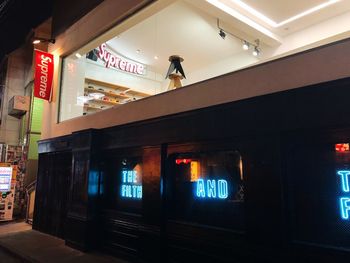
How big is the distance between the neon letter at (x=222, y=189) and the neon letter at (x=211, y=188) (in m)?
0.10

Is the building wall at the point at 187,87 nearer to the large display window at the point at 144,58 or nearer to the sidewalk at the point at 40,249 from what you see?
the large display window at the point at 144,58

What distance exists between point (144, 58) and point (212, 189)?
5698mm

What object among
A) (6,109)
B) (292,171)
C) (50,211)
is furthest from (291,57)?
(6,109)

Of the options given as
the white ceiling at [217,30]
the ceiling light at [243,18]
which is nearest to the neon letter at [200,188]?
the white ceiling at [217,30]

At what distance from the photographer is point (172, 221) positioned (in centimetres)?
475

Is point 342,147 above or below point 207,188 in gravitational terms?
above

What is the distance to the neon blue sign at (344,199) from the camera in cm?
308

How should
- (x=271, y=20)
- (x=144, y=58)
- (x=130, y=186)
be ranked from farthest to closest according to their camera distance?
1. (x=144, y=58)
2. (x=271, y=20)
3. (x=130, y=186)

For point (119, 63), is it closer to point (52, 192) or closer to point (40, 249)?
point (52, 192)

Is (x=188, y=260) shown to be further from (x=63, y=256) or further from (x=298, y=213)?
(x=63, y=256)

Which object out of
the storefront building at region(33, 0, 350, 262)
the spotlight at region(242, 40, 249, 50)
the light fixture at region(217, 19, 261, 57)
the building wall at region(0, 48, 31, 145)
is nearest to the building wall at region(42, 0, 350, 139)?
the storefront building at region(33, 0, 350, 262)

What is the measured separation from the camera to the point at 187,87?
4887 mm

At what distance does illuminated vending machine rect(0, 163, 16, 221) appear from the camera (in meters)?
9.90

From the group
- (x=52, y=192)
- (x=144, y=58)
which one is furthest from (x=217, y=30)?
(x=52, y=192)
